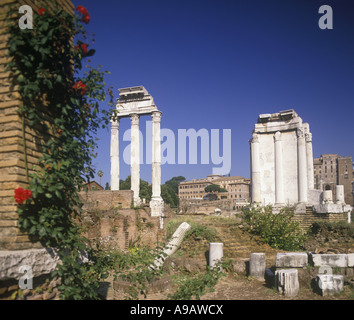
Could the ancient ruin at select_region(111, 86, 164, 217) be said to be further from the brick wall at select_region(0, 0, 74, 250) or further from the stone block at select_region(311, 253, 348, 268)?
the brick wall at select_region(0, 0, 74, 250)

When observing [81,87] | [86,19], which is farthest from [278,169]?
[86,19]

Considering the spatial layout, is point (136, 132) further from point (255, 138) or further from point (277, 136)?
point (277, 136)

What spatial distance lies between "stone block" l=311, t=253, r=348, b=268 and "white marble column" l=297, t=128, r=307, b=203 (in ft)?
26.4

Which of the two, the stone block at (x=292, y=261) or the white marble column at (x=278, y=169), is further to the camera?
the white marble column at (x=278, y=169)

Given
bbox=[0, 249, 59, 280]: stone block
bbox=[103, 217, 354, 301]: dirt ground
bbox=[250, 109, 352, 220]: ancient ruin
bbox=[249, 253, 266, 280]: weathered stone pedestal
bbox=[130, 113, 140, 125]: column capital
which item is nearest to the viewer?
bbox=[0, 249, 59, 280]: stone block

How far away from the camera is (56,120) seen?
289 cm

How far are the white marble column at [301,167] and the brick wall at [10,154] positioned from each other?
651 inches

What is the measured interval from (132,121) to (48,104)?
1969 cm

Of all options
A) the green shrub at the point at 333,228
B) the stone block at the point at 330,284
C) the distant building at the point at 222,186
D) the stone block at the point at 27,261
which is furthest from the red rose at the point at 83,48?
the distant building at the point at 222,186

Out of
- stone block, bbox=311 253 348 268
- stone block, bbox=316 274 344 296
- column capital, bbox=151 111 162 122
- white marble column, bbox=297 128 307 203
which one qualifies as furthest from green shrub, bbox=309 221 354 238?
column capital, bbox=151 111 162 122

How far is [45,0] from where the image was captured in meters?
3.20

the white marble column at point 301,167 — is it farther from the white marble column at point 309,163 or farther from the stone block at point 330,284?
the stone block at point 330,284

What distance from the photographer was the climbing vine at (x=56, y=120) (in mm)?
2732

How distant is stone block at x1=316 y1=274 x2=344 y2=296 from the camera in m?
7.63
